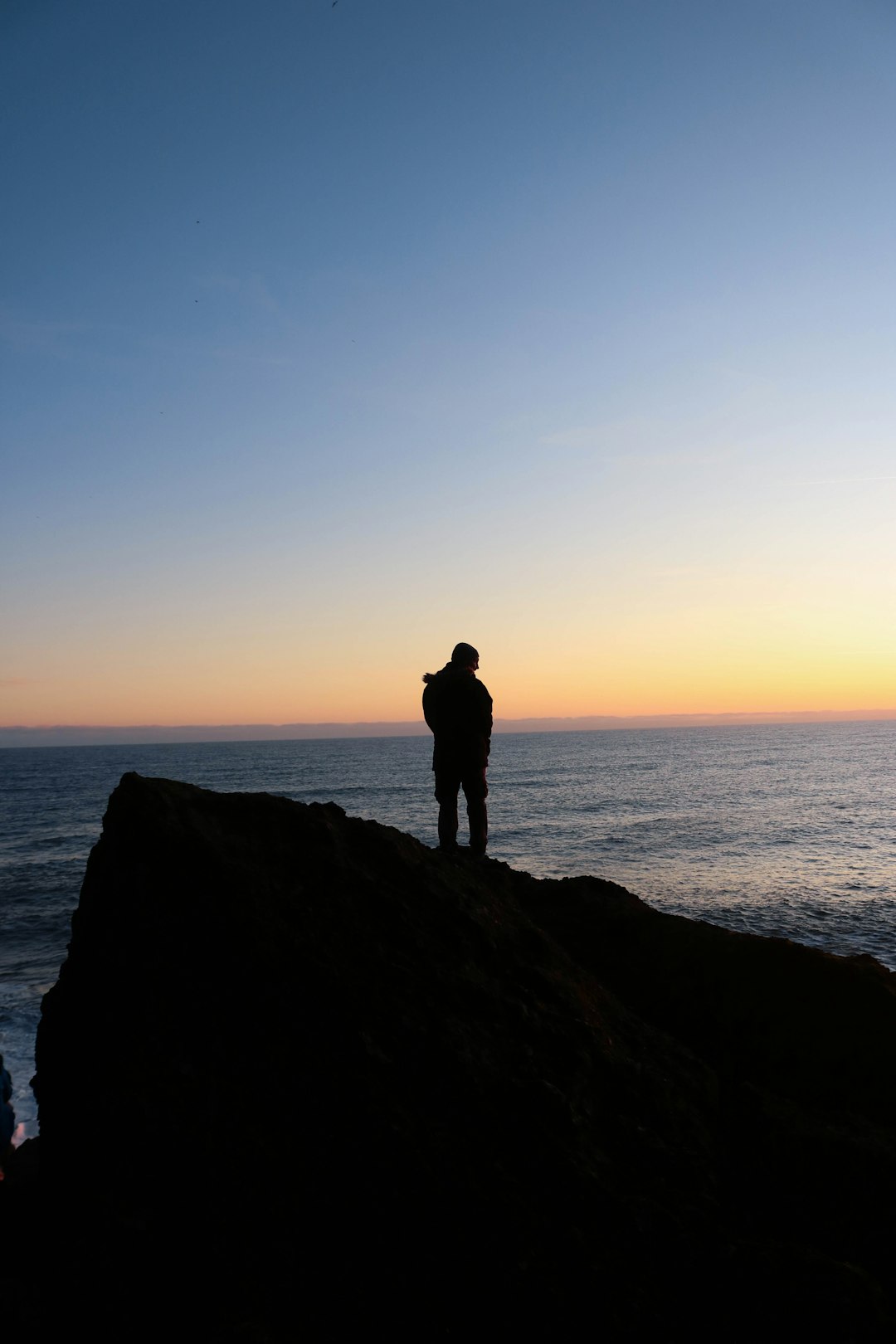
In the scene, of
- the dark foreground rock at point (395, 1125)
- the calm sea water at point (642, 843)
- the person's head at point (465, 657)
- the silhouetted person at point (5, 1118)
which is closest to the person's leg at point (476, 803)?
the person's head at point (465, 657)

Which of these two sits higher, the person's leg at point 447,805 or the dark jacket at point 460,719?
the dark jacket at point 460,719

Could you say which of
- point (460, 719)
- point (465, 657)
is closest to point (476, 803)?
point (460, 719)

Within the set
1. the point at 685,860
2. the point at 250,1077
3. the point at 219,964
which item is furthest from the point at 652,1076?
the point at 685,860

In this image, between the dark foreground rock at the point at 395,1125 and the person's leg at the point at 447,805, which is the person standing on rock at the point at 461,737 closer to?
the person's leg at the point at 447,805

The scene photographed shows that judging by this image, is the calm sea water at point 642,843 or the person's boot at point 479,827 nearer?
the person's boot at point 479,827

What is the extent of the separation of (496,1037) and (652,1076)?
99 centimetres

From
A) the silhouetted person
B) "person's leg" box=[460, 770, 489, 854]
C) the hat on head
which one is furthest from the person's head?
the silhouetted person

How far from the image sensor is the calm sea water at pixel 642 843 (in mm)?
16609

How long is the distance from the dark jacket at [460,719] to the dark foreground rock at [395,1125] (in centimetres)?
350

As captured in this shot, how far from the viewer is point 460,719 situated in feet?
29.8

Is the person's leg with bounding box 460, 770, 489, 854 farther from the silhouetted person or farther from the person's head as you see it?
the silhouetted person

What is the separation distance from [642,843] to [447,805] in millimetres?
22251

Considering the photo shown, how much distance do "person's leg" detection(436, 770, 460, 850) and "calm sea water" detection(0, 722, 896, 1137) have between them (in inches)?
189

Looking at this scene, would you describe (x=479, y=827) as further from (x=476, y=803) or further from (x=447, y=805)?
(x=447, y=805)
